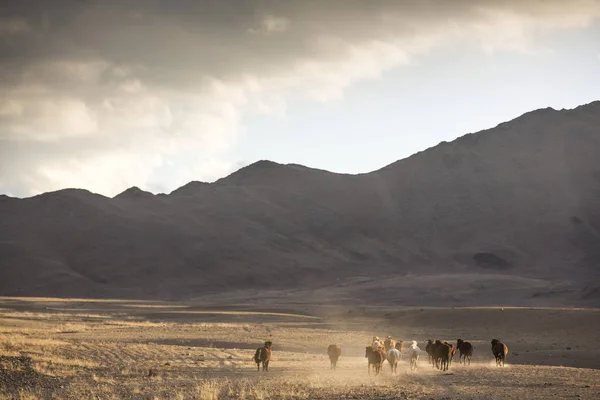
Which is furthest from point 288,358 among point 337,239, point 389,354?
point 337,239

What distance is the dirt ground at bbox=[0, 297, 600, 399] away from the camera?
72.0 feet

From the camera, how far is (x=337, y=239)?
169 meters

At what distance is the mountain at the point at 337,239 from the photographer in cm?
12762

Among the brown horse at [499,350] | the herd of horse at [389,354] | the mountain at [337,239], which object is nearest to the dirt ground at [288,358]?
the herd of horse at [389,354]

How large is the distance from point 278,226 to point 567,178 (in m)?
78.7

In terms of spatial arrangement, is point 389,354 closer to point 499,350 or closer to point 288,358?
point 499,350

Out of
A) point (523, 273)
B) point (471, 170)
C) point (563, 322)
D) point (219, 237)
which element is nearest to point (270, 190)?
point (219, 237)

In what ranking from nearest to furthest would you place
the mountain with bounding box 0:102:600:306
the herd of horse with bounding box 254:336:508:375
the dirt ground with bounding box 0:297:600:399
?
the dirt ground with bounding box 0:297:600:399 → the herd of horse with bounding box 254:336:508:375 → the mountain with bounding box 0:102:600:306

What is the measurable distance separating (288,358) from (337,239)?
439 ft

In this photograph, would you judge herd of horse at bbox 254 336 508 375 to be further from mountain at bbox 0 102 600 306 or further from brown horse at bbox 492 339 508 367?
mountain at bbox 0 102 600 306

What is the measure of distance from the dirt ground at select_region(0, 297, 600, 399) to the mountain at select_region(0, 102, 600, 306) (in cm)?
4546

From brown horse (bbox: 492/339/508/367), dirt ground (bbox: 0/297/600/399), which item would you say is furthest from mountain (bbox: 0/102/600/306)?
brown horse (bbox: 492/339/508/367)

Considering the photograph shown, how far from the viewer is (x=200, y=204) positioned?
180m

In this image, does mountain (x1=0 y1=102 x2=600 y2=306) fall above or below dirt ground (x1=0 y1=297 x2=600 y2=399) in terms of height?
Result: above
